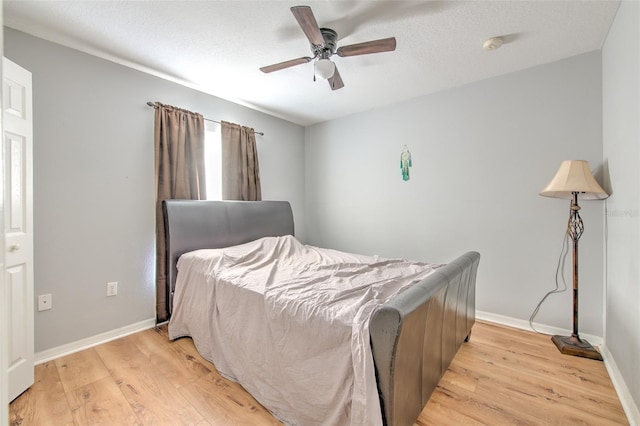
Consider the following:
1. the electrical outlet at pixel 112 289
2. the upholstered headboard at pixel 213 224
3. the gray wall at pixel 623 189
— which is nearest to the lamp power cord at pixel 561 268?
the gray wall at pixel 623 189

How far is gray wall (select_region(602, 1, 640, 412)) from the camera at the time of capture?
1653 millimetres

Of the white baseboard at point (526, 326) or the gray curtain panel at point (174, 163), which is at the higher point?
the gray curtain panel at point (174, 163)

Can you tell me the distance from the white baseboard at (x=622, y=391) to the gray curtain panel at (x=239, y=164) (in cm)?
356

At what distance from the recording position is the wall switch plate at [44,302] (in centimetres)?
218

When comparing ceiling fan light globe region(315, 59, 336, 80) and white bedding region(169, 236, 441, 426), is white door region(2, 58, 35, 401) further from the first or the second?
ceiling fan light globe region(315, 59, 336, 80)

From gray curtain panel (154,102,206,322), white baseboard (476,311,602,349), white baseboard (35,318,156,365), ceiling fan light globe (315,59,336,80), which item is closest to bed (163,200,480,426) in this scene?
gray curtain panel (154,102,206,322)

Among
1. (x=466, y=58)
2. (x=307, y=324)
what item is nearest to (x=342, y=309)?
(x=307, y=324)

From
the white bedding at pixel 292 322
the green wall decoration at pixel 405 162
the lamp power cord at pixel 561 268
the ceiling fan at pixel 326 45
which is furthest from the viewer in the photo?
the green wall decoration at pixel 405 162

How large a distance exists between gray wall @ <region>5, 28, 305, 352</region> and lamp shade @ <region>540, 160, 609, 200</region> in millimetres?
3568

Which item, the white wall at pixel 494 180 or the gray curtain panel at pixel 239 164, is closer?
the white wall at pixel 494 180

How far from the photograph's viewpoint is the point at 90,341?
242 cm

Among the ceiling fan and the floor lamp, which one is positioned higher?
the ceiling fan

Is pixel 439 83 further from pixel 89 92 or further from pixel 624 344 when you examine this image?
pixel 89 92

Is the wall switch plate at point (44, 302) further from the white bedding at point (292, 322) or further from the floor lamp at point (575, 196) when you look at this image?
the floor lamp at point (575, 196)
